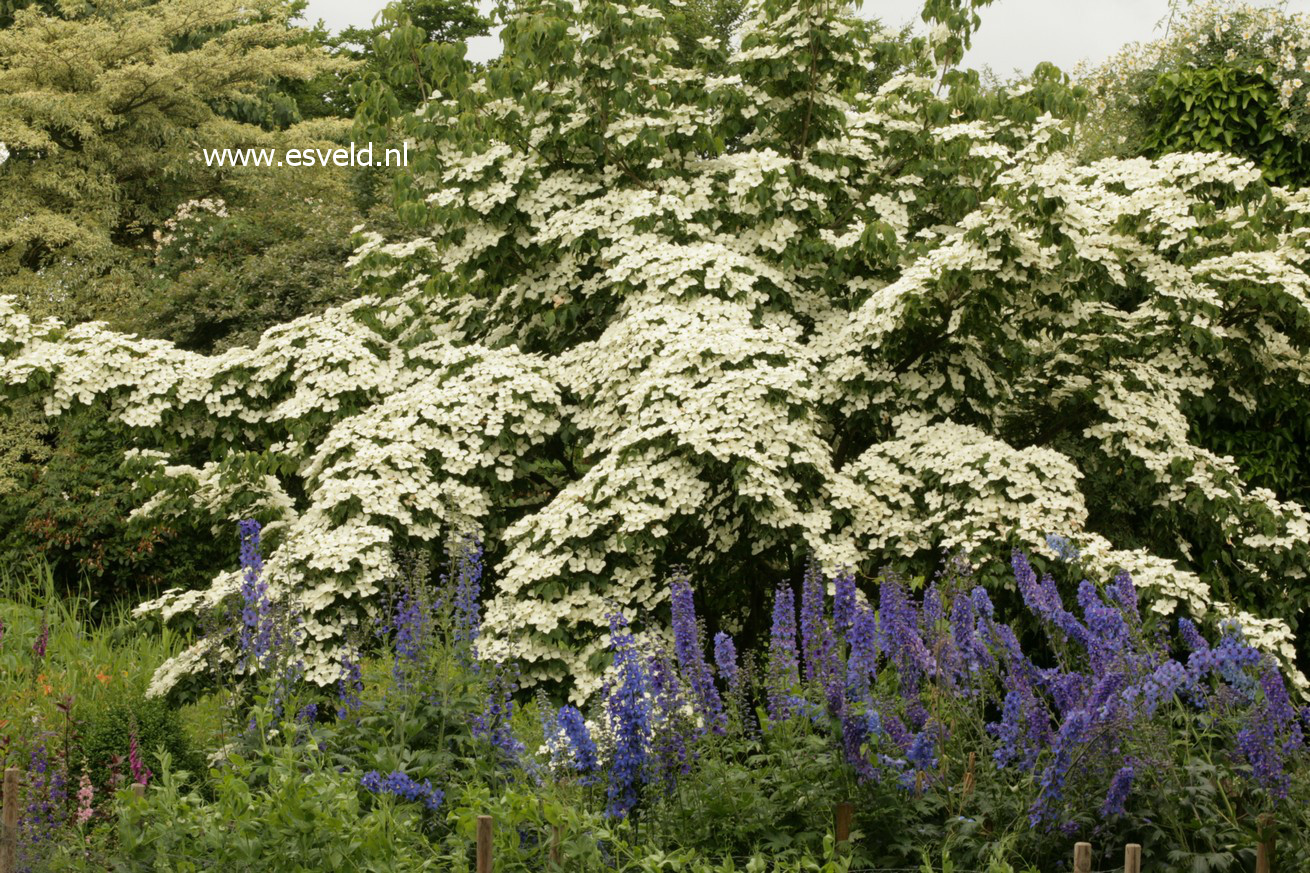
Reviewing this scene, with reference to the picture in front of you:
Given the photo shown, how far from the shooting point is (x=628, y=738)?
342cm

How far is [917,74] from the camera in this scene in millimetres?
7230

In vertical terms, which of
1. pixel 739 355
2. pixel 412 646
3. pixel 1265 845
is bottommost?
pixel 1265 845

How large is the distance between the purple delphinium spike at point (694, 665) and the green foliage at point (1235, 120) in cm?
655

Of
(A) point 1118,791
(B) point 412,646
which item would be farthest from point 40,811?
(A) point 1118,791

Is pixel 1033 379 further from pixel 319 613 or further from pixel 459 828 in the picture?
pixel 459 828

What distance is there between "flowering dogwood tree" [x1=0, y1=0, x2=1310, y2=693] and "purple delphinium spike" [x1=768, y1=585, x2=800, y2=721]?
1.32m

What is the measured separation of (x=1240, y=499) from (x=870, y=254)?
209 centimetres

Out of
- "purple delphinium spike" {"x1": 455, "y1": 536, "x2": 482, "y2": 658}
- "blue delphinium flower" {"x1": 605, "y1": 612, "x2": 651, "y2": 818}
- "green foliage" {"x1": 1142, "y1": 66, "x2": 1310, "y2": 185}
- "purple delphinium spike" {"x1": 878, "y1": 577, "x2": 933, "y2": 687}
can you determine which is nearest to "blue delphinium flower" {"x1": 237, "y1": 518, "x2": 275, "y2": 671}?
"purple delphinium spike" {"x1": 455, "y1": 536, "x2": 482, "y2": 658}

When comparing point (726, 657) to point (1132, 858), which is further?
point (726, 657)

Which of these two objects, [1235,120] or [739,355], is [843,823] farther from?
[1235,120]

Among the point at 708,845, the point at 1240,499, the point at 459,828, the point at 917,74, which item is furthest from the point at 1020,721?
the point at 917,74

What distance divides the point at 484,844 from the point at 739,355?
3032 mm

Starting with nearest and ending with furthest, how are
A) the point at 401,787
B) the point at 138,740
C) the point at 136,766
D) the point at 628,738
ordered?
1. the point at 628,738
2. the point at 401,787
3. the point at 136,766
4. the point at 138,740

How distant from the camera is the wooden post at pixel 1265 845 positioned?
3.21 metres
